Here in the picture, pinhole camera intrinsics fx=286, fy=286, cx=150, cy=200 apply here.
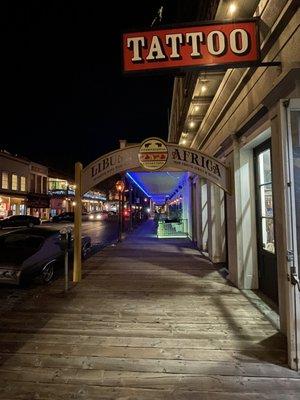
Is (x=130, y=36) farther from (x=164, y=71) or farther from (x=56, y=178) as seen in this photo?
(x=56, y=178)

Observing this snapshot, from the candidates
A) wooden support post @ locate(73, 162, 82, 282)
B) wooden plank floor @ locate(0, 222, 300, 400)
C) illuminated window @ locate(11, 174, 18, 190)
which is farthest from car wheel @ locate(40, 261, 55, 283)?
illuminated window @ locate(11, 174, 18, 190)

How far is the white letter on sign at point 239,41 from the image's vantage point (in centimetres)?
438

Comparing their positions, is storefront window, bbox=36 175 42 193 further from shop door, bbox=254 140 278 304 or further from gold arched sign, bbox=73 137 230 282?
shop door, bbox=254 140 278 304

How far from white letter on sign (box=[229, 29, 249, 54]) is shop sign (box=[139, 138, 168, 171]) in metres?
2.98

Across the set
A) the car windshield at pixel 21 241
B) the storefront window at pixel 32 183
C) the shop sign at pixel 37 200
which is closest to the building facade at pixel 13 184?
the shop sign at pixel 37 200

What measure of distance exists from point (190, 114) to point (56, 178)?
45.2 m

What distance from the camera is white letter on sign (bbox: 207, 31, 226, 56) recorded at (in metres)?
4.43

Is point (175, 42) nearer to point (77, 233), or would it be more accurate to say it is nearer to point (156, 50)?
point (156, 50)

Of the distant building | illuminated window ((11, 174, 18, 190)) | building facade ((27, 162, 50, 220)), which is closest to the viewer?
illuminated window ((11, 174, 18, 190))

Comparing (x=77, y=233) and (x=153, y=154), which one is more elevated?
(x=153, y=154)

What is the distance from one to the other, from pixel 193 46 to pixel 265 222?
3.76m

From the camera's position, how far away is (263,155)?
620 cm

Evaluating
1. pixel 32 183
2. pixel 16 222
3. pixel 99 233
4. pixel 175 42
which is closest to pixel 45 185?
pixel 32 183

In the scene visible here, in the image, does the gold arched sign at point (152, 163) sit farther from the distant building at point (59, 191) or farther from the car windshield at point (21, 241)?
the distant building at point (59, 191)
